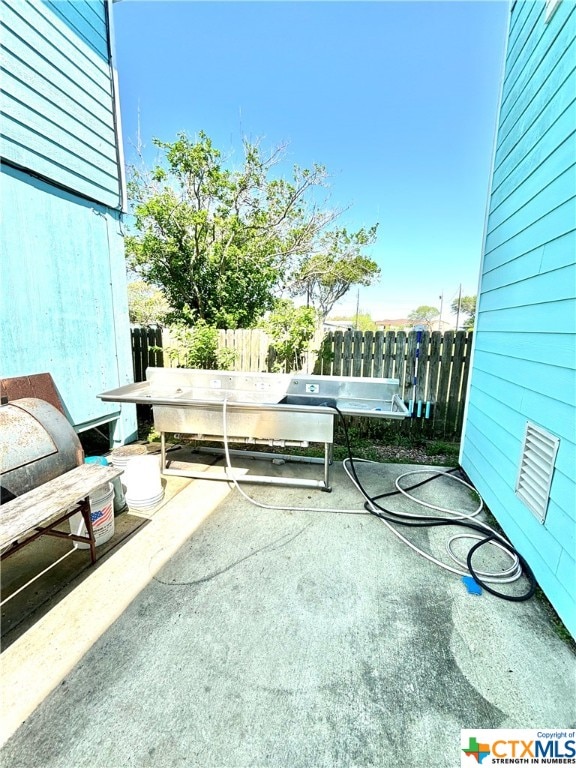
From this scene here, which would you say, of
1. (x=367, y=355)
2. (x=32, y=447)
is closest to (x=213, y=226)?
(x=367, y=355)

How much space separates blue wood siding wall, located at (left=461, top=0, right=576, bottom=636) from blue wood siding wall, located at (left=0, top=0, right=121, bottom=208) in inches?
150

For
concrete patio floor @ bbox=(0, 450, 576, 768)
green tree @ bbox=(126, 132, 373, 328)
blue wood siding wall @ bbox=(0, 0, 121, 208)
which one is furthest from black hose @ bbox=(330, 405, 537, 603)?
green tree @ bbox=(126, 132, 373, 328)

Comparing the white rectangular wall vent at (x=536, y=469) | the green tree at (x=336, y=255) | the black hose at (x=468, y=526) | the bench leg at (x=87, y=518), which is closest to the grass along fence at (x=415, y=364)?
the black hose at (x=468, y=526)

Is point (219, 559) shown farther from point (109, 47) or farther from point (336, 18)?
point (336, 18)

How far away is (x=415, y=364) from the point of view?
13.9 ft

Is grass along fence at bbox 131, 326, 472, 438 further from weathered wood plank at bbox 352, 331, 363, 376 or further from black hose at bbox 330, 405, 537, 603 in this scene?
black hose at bbox 330, 405, 537, 603

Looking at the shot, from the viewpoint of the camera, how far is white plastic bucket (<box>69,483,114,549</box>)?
2.13 meters

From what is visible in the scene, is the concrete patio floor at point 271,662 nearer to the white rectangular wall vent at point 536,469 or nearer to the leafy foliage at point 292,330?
the white rectangular wall vent at point 536,469

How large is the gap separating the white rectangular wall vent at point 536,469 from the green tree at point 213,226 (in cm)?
548

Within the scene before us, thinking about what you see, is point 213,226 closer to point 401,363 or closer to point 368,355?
point 368,355

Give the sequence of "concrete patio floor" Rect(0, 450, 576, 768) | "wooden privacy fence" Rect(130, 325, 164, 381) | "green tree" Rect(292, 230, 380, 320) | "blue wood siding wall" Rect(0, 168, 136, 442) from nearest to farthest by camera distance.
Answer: "concrete patio floor" Rect(0, 450, 576, 768) < "blue wood siding wall" Rect(0, 168, 136, 442) < "wooden privacy fence" Rect(130, 325, 164, 381) < "green tree" Rect(292, 230, 380, 320)

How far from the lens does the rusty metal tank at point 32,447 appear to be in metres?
1.86

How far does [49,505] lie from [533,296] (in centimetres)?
326

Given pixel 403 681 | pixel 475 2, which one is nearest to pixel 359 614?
pixel 403 681
